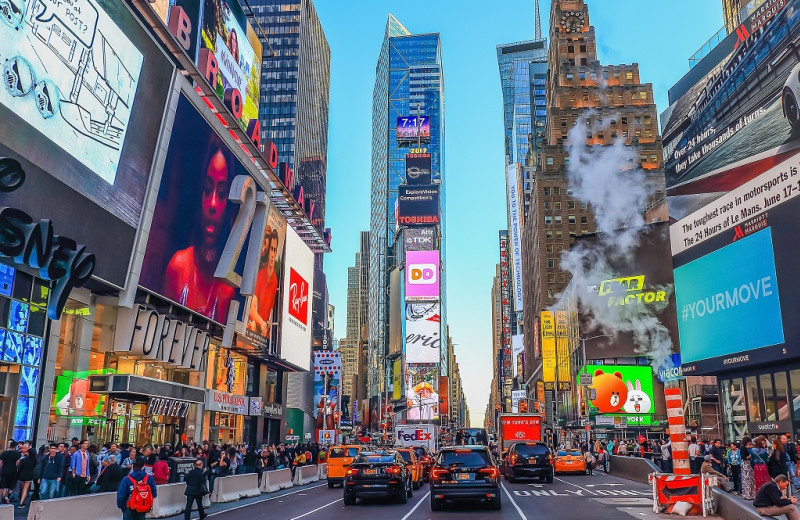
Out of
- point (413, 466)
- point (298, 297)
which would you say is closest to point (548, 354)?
point (298, 297)

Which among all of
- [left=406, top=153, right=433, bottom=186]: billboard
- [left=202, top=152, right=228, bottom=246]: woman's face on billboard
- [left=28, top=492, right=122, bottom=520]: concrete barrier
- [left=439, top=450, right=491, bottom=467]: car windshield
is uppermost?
[left=406, top=153, right=433, bottom=186]: billboard

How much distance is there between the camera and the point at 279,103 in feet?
453

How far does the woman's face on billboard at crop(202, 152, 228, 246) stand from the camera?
38.0 m

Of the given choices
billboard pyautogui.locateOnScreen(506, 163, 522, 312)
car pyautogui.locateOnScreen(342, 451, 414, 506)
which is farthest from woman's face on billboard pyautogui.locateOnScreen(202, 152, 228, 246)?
billboard pyautogui.locateOnScreen(506, 163, 522, 312)

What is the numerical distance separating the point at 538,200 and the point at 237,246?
8749 centimetres

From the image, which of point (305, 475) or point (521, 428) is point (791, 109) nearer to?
point (521, 428)

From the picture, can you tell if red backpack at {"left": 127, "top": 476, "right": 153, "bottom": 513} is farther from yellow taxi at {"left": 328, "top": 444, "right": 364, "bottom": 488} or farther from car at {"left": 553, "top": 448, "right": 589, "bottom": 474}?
car at {"left": 553, "top": 448, "right": 589, "bottom": 474}

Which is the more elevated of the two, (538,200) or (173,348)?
(538,200)

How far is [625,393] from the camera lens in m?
70.6

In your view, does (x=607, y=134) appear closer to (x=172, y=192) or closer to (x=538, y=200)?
(x=538, y=200)

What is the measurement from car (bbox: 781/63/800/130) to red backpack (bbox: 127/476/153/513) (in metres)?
31.8

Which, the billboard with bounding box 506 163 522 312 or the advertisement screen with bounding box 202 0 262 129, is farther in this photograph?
the billboard with bounding box 506 163 522 312

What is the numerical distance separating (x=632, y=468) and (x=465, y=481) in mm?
19012

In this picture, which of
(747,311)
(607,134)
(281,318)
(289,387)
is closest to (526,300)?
(607,134)
